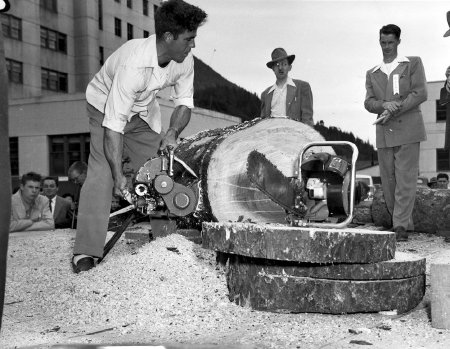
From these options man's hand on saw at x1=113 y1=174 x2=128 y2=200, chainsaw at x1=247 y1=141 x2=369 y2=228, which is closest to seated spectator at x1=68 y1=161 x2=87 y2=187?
chainsaw at x1=247 y1=141 x2=369 y2=228

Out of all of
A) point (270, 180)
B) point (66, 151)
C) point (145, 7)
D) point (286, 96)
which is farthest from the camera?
point (145, 7)

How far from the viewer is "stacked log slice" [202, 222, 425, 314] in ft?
10.6

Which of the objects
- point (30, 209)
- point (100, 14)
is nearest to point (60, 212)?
point (30, 209)

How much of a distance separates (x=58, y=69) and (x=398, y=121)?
3546 cm

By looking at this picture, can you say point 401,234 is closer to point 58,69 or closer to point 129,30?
point 58,69

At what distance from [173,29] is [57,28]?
35951mm

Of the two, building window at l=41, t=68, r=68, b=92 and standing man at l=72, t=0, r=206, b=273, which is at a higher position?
building window at l=41, t=68, r=68, b=92

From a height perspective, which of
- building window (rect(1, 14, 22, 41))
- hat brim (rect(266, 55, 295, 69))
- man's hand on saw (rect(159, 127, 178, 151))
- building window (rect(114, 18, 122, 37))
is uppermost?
building window (rect(114, 18, 122, 37))

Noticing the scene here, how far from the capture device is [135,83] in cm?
433

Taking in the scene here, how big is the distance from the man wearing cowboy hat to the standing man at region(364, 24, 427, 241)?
0.79 meters

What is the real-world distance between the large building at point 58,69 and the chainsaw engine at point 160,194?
1995 centimetres

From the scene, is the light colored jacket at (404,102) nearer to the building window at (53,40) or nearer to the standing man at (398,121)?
the standing man at (398,121)

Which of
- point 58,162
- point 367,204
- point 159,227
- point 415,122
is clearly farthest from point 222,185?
point 58,162

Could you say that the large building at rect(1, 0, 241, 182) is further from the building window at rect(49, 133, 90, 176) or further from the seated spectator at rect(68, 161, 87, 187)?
the seated spectator at rect(68, 161, 87, 187)
